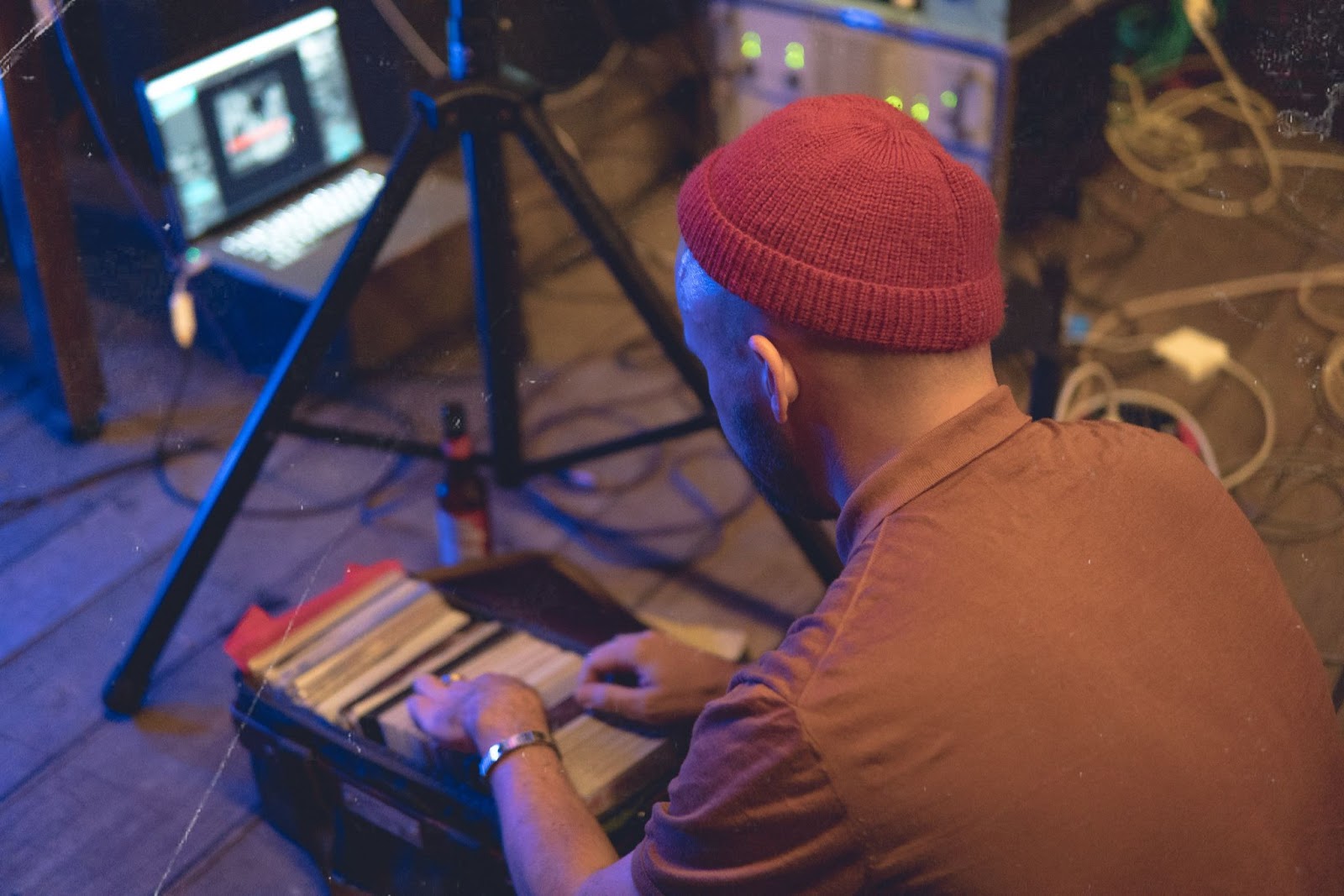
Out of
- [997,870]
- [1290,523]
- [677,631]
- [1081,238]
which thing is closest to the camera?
[997,870]

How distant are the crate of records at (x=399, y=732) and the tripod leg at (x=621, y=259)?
0.29m

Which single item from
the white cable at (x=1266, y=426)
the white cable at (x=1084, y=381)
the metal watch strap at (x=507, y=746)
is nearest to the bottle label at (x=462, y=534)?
the metal watch strap at (x=507, y=746)

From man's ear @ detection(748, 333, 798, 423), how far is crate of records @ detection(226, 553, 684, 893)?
0.37m

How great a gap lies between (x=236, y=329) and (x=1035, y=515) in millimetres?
1562

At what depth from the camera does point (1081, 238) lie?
96.5 inches

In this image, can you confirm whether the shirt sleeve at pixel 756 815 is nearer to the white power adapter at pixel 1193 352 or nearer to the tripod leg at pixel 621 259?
the tripod leg at pixel 621 259

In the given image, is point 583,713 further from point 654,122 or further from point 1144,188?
point 1144,188

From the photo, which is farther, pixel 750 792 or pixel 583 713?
pixel 583 713

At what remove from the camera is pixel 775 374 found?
871 mm

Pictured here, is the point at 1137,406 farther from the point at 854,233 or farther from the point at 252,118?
the point at 252,118

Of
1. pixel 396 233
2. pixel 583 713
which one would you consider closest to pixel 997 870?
pixel 583 713

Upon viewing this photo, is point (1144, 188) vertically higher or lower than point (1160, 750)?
lower

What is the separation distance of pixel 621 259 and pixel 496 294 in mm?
219

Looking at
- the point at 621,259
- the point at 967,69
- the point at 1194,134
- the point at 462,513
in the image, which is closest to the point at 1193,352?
the point at 967,69
